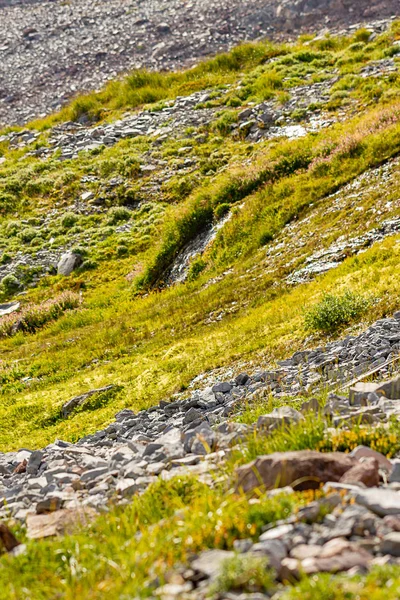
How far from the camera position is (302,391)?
390 inches

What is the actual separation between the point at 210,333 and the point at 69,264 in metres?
14.7

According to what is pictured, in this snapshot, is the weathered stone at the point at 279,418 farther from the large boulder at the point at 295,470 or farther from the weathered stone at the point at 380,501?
the weathered stone at the point at 380,501

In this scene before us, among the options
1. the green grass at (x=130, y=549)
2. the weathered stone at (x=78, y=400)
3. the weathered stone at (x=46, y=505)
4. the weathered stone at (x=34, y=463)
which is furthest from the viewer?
the weathered stone at (x=78, y=400)

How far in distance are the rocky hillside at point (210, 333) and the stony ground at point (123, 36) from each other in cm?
999

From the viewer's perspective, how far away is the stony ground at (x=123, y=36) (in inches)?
2283

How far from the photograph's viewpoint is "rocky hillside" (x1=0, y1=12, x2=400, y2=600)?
15.5 feet

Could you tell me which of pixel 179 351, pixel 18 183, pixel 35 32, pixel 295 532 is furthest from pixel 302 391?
pixel 35 32

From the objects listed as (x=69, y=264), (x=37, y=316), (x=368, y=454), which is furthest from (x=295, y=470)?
(x=69, y=264)

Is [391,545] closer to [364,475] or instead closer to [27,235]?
[364,475]

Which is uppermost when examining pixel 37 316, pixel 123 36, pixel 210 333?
pixel 123 36

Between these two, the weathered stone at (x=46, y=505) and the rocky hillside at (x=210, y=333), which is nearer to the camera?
the rocky hillside at (x=210, y=333)

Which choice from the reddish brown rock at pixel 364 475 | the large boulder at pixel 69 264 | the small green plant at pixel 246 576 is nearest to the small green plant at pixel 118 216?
the large boulder at pixel 69 264

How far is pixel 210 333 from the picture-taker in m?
17.1

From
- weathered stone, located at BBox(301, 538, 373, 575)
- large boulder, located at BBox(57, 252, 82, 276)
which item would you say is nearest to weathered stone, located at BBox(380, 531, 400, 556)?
weathered stone, located at BBox(301, 538, 373, 575)
